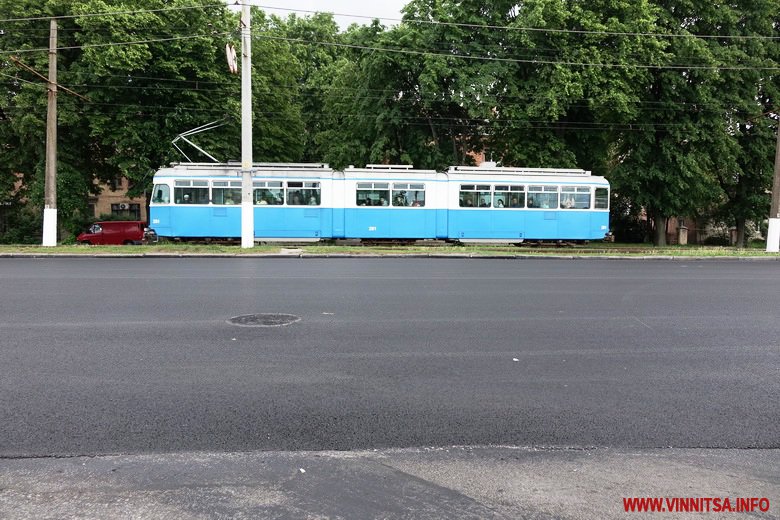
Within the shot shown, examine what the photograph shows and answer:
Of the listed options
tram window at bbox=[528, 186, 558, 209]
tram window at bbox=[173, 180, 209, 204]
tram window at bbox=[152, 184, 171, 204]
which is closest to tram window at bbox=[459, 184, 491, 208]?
tram window at bbox=[528, 186, 558, 209]

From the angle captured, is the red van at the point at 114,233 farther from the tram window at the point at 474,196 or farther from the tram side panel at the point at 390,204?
the tram window at the point at 474,196

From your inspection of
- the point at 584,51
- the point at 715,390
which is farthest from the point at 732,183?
the point at 715,390

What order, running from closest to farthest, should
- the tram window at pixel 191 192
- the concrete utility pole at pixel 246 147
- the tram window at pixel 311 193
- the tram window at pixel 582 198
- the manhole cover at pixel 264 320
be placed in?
the manhole cover at pixel 264 320
the concrete utility pole at pixel 246 147
the tram window at pixel 191 192
the tram window at pixel 311 193
the tram window at pixel 582 198

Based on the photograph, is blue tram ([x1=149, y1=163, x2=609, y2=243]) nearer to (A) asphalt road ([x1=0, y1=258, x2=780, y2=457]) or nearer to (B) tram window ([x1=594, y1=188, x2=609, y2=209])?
(B) tram window ([x1=594, y1=188, x2=609, y2=209])

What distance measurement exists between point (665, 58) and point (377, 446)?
29790 mm

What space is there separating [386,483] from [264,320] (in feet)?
16.9

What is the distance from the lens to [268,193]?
25.4 m

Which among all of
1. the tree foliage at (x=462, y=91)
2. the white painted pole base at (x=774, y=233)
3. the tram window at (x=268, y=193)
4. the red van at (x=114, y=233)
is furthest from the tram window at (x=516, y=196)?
the red van at (x=114, y=233)

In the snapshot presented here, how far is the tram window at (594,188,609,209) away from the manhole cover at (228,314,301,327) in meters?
21.5

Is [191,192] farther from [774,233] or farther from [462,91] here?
[774,233]

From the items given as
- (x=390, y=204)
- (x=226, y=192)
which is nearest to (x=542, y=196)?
(x=390, y=204)

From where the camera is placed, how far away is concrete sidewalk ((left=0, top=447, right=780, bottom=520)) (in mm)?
3281

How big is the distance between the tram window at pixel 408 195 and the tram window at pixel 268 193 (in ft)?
16.7

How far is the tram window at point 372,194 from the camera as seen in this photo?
25.6 meters
